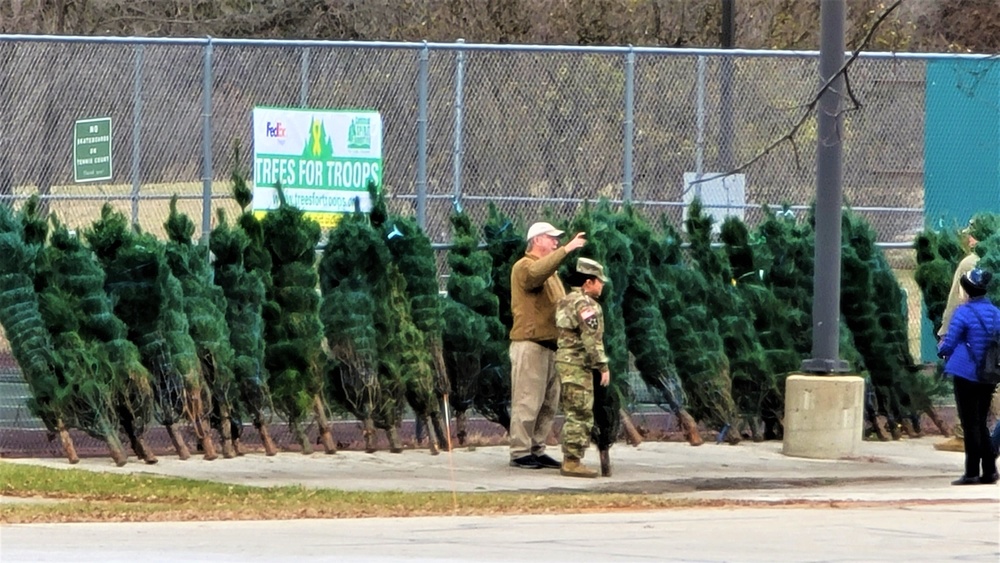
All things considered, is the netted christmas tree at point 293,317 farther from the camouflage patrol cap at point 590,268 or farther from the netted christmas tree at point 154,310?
the camouflage patrol cap at point 590,268

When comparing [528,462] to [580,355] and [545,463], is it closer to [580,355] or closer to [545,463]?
[545,463]

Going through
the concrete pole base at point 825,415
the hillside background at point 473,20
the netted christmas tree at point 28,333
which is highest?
the hillside background at point 473,20

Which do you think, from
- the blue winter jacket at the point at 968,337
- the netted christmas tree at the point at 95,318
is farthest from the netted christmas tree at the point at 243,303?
the blue winter jacket at the point at 968,337

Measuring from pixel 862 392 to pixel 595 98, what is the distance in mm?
5095

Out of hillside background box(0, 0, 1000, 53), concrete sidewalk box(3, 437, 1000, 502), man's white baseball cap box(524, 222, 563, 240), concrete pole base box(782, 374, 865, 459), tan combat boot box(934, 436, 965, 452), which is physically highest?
hillside background box(0, 0, 1000, 53)

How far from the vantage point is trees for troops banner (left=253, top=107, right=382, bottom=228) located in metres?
14.1

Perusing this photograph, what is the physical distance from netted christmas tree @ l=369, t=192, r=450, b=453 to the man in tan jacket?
799 mm

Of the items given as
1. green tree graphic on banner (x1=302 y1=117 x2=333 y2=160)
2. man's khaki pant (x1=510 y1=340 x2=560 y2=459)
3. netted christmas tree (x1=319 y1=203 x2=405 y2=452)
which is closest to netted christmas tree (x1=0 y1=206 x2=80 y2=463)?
netted christmas tree (x1=319 y1=203 x2=405 y2=452)

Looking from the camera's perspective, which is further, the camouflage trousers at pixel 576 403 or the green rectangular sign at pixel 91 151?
the green rectangular sign at pixel 91 151

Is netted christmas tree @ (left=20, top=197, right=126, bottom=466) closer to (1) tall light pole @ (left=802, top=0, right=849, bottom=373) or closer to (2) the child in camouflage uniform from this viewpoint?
(2) the child in camouflage uniform

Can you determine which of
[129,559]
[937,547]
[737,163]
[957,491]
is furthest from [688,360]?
[129,559]

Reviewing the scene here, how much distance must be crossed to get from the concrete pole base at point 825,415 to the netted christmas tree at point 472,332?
2.28 m

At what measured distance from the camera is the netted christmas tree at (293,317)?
13.1 m

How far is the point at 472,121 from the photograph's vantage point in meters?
17.2
